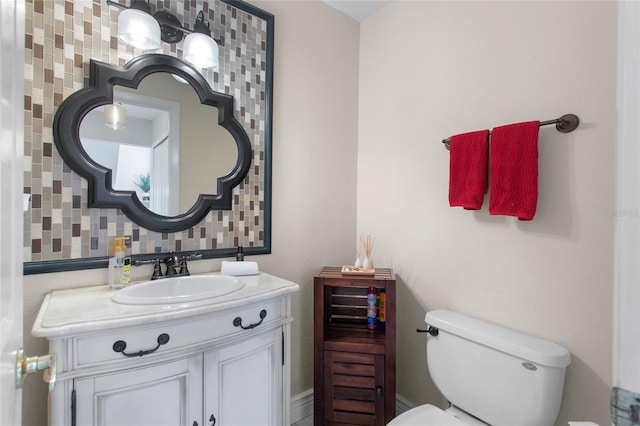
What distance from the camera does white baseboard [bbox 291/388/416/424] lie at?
1.81 meters

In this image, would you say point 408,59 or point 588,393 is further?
point 408,59

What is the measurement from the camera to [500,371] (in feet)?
3.93

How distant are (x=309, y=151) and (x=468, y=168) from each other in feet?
3.02

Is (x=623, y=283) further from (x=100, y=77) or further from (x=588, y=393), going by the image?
(x=100, y=77)

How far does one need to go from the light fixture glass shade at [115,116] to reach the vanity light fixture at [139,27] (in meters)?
0.27

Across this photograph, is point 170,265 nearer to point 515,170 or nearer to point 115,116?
point 115,116

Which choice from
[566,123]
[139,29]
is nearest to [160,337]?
[139,29]

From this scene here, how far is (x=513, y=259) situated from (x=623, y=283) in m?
1.18

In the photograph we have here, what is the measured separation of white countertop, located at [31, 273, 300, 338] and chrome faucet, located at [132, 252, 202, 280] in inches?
6.8

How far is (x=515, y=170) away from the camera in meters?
1.25

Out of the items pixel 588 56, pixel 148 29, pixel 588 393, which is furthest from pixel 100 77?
pixel 588 393

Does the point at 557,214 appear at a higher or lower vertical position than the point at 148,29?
lower

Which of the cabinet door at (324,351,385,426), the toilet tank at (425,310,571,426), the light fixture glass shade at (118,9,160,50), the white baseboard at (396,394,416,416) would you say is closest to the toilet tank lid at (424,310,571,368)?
the toilet tank at (425,310,571,426)

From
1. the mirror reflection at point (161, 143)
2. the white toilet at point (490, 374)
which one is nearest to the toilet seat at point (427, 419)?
the white toilet at point (490, 374)
